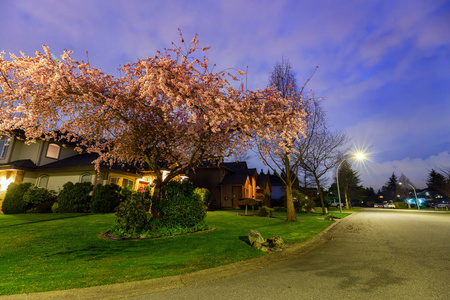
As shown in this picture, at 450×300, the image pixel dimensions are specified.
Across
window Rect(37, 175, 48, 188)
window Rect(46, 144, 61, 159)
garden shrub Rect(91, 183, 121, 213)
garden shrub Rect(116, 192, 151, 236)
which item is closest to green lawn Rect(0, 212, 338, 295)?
garden shrub Rect(116, 192, 151, 236)

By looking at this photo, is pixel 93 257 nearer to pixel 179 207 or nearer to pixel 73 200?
pixel 179 207

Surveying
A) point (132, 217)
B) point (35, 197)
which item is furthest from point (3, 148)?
point (132, 217)

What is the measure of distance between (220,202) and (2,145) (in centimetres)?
2412

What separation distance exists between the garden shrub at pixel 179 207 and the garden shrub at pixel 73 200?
9.89 meters

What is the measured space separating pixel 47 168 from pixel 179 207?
697 inches

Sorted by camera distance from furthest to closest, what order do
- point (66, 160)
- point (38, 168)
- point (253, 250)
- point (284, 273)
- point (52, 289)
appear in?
1. point (66, 160)
2. point (38, 168)
3. point (253, 250)
4. point (284, 273)
5. point (52, 289)

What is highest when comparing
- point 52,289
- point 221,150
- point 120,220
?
point 221,150

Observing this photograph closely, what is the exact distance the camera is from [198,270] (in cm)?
504

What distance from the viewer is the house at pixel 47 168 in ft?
62.0

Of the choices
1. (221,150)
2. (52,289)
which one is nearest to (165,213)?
(221,150)

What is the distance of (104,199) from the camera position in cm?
1598

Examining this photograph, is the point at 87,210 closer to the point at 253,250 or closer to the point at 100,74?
the point at 100,74

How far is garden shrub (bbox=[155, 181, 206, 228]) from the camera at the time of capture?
948 cm

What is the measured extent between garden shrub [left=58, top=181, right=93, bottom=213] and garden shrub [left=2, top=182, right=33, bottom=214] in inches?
119
